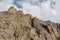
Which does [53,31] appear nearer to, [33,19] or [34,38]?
[33,19]

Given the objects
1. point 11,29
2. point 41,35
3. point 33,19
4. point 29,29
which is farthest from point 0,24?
point 33,19

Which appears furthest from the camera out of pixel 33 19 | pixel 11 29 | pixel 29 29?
pixel 33 19

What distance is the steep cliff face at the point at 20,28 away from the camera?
114m

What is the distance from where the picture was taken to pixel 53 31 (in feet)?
509

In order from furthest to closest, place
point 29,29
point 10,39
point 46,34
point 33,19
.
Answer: point 33,19 → point 46,34 → point 29,29 → point 10,39

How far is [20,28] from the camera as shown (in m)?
121

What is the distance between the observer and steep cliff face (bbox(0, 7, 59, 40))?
113944 millimetres

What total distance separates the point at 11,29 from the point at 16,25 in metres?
7.27

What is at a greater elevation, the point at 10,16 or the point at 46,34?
the point at 10,16

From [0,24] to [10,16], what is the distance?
552 inches

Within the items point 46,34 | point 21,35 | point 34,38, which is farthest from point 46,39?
point 21,35

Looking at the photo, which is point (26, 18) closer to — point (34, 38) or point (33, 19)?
point (33, 19)

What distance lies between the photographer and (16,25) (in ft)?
405

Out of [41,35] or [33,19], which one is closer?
[41,35]
